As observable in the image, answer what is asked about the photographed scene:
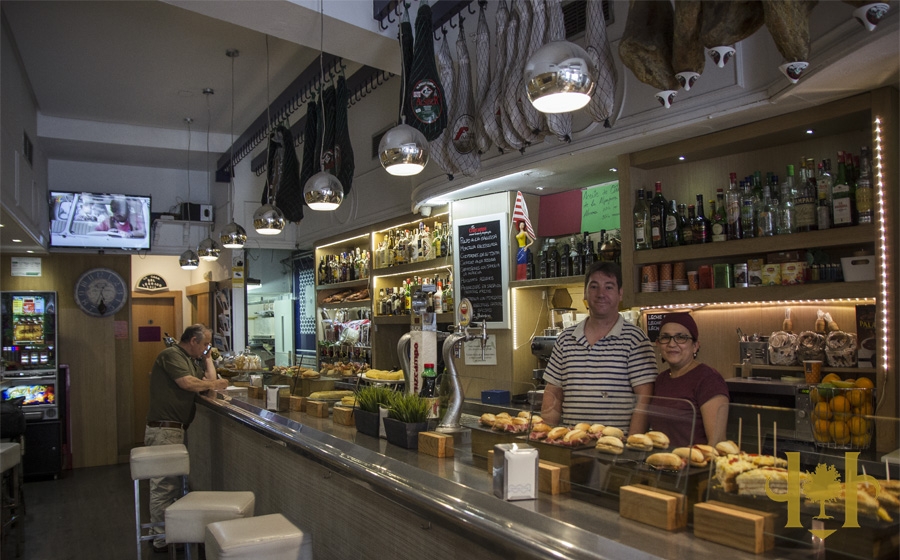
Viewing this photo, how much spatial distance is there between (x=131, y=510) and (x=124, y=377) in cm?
331

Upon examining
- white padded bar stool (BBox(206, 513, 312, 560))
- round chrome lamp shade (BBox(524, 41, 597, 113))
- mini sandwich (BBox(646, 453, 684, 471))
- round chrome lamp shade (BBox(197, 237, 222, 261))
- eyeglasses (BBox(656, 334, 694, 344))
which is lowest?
white padded bar stool (BBox(206, 513, 312, 560))

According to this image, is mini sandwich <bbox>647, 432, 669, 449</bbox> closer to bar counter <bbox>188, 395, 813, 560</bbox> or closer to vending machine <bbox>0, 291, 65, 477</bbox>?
bar counter <bbox>188, 395, 813, 560</bbox>

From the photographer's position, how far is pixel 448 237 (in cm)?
610

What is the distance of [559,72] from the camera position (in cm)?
229

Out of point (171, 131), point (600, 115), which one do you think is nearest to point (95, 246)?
point (171, 131)

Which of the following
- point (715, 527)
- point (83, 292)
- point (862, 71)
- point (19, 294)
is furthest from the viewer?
point (83, 292)

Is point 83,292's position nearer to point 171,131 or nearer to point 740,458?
point 171,131

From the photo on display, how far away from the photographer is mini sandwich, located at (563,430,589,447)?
202 cm

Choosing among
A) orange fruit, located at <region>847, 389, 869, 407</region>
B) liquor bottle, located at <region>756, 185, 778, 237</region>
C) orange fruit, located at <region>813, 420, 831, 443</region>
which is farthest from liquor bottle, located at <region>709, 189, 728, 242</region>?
orange fruit, located at <region>813, 420, 831, 443</region>

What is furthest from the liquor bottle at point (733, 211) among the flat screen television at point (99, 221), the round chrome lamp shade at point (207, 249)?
the flat screen television at point (99, 221)

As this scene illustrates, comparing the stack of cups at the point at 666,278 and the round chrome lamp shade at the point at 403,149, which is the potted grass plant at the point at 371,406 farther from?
the stack of cups at the point at 666,278

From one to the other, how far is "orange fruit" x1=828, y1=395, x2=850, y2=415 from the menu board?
3154 millimetres

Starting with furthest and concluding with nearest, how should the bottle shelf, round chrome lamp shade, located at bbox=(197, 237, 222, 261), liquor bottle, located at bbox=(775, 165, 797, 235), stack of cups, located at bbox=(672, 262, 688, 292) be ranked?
1. round chrome lamp shade, located at bbox=(197, 237, 222, 261)
2. stack of cups, located at bbox=(672, 262, 688, 292)
3. liquor bottle, located at bbox=(775, 165, 797, 235)
4. the bottle shelf

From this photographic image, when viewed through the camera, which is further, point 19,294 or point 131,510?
point 19,294
